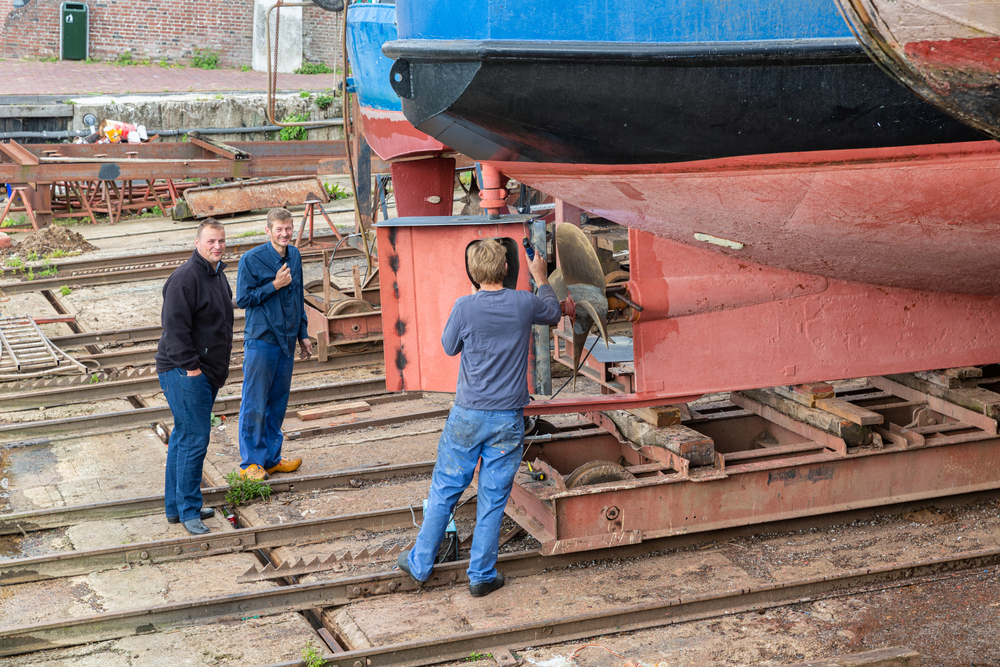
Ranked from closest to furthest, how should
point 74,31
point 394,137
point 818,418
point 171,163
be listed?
1. point 818,418
2. point 394,137
3. point 171,163
4. point 74,31

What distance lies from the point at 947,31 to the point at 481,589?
3299 mm

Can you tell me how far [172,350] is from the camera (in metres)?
5.17

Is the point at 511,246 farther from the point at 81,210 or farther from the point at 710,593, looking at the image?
the point at 81,210

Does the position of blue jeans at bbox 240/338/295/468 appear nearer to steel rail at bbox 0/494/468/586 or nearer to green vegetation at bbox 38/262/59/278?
steel rail at bbox 0/494/468/586

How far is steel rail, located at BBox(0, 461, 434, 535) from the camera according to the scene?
5.64m

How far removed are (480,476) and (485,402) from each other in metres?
0.39

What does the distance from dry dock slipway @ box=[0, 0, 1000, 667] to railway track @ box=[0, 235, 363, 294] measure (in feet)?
14.5

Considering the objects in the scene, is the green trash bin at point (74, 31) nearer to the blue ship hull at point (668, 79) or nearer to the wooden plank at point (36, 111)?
the wooden plank at point (36, 111)

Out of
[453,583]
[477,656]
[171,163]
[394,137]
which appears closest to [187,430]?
[453,583]

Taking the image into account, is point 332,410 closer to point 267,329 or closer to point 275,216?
point 267,329

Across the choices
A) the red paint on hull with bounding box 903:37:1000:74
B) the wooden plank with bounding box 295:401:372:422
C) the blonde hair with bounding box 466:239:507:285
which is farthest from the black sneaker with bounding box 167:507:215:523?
the red paint on hull with bounding box 903:37:1000:74

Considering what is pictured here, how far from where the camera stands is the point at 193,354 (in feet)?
17.1

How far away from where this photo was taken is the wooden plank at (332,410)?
294 inches

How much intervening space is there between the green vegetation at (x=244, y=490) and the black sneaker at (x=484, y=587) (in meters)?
1.83
